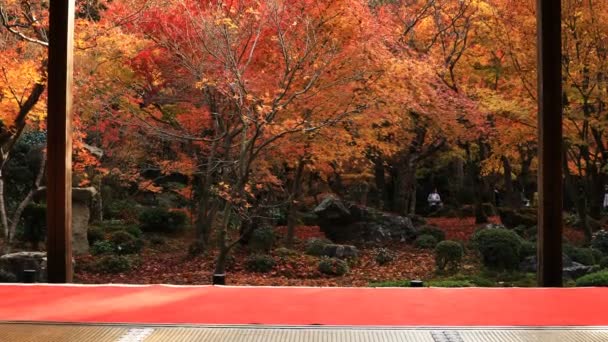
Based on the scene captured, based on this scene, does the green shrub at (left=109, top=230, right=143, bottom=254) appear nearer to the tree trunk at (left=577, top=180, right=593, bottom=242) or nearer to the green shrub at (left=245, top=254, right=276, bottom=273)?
the green shrub at (left=245, top=254, right=276, bottom=273)

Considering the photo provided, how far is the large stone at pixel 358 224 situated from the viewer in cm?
884

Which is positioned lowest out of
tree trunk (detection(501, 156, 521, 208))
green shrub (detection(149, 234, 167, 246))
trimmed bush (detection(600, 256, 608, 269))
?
trimmed bush (detection(600, 256, 608, 269))

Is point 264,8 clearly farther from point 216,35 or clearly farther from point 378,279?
point 378,279

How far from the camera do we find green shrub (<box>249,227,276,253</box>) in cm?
812

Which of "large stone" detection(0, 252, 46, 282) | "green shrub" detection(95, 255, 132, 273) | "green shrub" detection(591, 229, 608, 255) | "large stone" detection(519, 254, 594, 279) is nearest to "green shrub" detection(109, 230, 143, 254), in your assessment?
"green shrub" detection(95, 255, 132, 273)

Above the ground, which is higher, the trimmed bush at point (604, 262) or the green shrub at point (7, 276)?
the trimmed bush at point (604, 262)

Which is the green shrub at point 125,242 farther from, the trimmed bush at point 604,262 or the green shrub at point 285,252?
the trimmed bush at point 604,262

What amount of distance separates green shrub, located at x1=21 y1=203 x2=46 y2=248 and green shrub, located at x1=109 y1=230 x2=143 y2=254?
3.24 ft

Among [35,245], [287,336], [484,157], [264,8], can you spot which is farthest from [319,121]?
[287,336]

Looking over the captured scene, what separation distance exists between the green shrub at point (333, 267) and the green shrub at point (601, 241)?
3.47 metres

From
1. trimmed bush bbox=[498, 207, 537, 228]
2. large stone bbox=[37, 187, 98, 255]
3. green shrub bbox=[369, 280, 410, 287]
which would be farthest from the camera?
trimmed bush bbox=[498, 207, 537, 228]

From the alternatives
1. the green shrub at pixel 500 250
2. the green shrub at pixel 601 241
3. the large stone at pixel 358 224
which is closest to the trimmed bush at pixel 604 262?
the green shrub at pixel 601 241

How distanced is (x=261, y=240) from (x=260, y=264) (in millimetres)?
718

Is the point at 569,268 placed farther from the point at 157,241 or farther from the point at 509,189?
the point at 157,241
